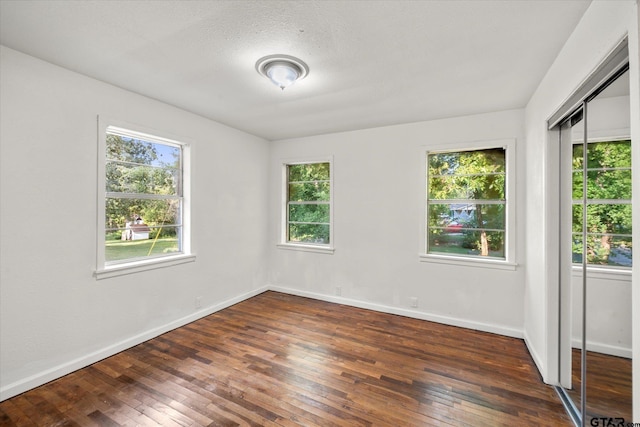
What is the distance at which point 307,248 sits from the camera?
449 centimetres

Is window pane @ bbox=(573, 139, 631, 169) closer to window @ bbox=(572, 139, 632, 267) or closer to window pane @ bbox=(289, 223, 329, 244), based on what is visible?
window @ bbox=(572, 139, 632, 267)

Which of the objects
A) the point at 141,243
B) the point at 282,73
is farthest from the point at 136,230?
the point at 282,73

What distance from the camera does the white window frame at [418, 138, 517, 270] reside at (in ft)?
10.4

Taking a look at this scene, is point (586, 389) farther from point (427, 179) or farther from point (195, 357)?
point (195, 357)

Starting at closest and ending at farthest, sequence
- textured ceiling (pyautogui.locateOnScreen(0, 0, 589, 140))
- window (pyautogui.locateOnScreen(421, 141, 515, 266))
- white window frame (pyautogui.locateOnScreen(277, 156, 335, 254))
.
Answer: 1. textured ceiling (pyautogui.locateOnScreen(0, 0, 589, 140))
2. window (pyautogui.locateOnScreen(421, 141, 515, 266))
3. white window frame (pyautogui.locateOnScreen(277, 156, 335, 254))

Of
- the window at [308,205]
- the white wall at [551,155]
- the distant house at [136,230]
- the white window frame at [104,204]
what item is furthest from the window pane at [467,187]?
the distant house at [136,230]

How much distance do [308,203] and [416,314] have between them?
2.29 m

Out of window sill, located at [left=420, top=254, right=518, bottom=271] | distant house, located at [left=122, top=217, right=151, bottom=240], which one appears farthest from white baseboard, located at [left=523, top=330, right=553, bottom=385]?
distant house, located at [left=122, top=217, right=151, bottom=240]

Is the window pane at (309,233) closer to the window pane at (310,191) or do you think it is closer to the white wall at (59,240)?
the window pane at (310,191)

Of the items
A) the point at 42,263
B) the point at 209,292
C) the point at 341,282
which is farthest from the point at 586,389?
the point at 42,263

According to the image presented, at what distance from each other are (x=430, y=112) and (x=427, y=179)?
2.72 ft

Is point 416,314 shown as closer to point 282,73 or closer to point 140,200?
point 282,73

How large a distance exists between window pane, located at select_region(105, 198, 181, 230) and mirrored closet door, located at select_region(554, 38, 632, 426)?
12.5 feet

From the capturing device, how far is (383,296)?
3.89m
